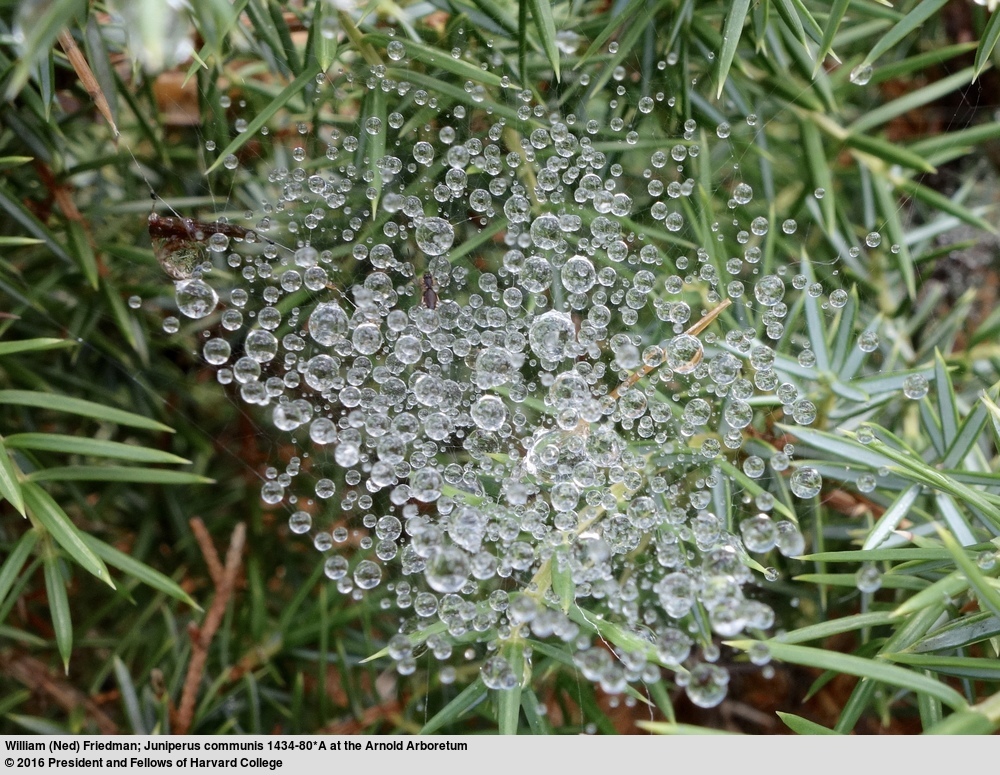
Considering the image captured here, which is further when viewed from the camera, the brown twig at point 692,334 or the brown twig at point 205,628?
the brown twig at point 205,628

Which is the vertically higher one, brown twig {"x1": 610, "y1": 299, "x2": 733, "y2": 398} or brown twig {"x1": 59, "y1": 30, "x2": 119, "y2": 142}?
brown twig {"x1": 59, "y1": 30, "x2": 119, "y2": 142}

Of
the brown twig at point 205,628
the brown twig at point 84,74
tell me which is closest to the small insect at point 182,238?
the brown twig at point 84,74

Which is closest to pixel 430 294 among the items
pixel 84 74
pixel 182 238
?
pixel 182 238

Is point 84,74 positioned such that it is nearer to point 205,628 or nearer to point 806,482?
point 205,628

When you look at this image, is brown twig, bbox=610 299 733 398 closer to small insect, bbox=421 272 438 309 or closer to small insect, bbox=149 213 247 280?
small insect, bbox=421 272 438 309

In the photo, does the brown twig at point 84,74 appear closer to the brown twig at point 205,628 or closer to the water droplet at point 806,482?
the brown twig at point 205,628

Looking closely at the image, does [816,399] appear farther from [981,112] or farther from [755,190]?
[981,112]

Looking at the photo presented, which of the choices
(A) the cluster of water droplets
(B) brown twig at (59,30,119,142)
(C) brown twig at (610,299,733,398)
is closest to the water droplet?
(A) the cluster of water droplets
